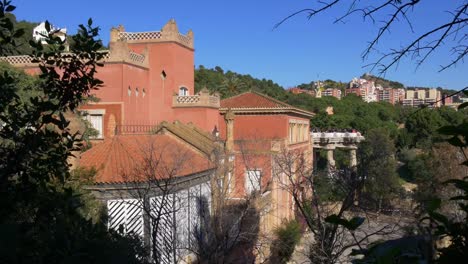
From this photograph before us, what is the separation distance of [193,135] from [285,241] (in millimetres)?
5971

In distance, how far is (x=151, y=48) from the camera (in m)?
20.8

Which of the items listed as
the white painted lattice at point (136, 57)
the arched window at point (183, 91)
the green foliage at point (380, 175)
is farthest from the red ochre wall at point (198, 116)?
the green foliage at point (380, 175)

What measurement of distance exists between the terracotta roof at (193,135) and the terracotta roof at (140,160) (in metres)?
0.59

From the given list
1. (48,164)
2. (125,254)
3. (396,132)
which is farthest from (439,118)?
(48,164)

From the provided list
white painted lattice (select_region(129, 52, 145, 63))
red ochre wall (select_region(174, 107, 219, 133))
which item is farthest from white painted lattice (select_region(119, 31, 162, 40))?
red ochre wall (select_region(174, 107, 219, 133))

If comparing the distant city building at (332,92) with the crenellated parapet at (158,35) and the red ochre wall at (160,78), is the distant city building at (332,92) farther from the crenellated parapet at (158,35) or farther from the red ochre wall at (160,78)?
the crenellated parapet at (158,35)

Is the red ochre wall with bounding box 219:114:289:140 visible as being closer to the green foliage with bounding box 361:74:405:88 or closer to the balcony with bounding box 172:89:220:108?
the balcony with bounding box 172:89:220:108

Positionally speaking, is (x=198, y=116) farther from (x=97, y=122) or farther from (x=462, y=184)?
(x=462, y=184)

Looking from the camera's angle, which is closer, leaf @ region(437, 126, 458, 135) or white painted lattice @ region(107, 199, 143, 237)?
leaf @ region(437, 126, 458, 135)

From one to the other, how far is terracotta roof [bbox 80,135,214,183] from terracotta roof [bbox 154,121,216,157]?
1.95 feet

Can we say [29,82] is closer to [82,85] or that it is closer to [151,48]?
[151,48]

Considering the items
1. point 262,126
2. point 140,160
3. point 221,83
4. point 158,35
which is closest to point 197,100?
point 158,35

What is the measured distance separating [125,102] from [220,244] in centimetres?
788

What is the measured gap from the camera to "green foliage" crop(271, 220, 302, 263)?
63.4 ft
